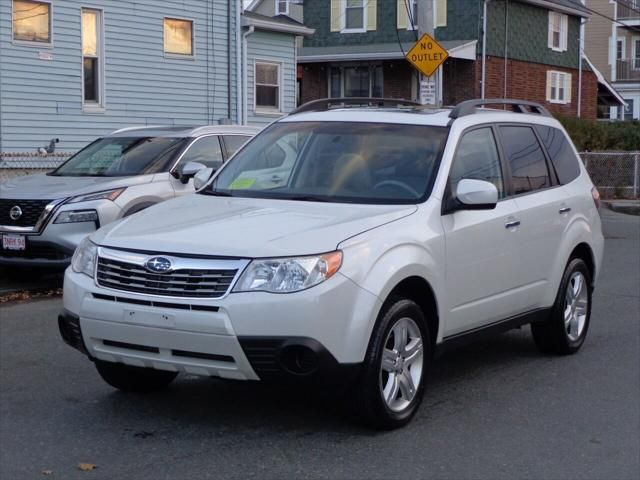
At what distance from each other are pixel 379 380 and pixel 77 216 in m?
6.04

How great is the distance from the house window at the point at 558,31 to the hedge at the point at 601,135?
28.3ft

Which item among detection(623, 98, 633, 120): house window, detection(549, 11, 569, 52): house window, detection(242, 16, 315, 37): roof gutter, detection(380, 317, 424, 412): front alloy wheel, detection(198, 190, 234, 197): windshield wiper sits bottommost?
detection(380, 317, 424, 412): front alloy wheel

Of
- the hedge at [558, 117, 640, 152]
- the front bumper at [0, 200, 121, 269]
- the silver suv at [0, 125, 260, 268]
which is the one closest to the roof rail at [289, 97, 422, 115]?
the silver suv at [0, 125, 260, 268]

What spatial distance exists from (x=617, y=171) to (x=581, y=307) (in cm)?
1844

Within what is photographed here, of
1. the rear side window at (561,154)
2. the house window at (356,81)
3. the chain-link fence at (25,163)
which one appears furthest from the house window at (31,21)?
the house window at (356,81)

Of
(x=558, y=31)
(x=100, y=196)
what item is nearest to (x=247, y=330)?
(x=100, y=196)

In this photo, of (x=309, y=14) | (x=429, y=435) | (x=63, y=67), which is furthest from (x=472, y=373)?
(x=309, y=14)

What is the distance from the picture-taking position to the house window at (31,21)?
18.3 m

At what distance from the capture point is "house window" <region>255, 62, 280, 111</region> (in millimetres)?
24172

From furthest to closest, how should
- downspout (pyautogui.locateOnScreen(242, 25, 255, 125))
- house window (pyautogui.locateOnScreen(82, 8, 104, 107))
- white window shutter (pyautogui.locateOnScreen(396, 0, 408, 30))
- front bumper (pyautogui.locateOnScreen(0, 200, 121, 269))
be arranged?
white window shutter (pyautogui.locateOnScreen(396, 0, 408, 30)) → downspout (pyautogui.locateOnScreen(242, 25, 255, 125)) → house window (pyautogui.locateOnScreen(82, 8, 104, 107)) → front bumper (pyautogui.locateOnScreen(0, 200, 121, 269))

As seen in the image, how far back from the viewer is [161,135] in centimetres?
1223

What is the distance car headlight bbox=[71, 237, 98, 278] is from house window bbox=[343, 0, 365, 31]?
30549 millimetres

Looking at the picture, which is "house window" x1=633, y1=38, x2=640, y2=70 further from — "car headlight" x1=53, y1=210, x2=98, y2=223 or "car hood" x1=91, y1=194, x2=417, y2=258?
"car hood" x1=91, y1=194, x2=417, y2=258

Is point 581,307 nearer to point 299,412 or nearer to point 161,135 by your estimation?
point 299,412
